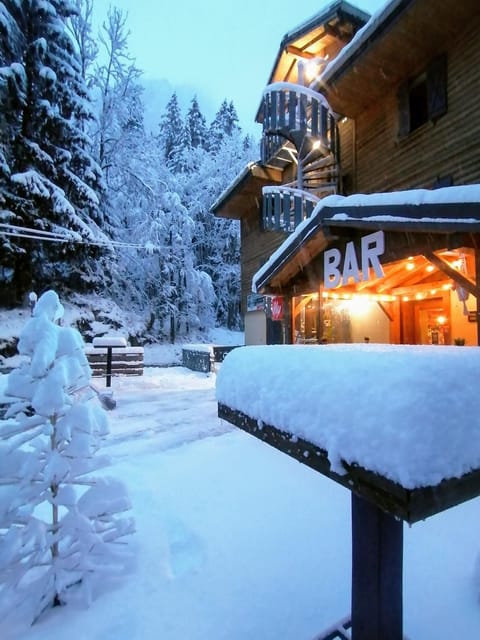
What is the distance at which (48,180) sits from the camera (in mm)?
16375

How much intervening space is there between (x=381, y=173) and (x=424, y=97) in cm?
188

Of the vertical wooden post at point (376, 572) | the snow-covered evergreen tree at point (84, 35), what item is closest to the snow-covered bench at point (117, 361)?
the vertical wooden post at point (376, 572)

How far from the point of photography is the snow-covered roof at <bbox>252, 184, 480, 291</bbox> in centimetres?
413

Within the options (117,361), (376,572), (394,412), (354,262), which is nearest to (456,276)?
(354,262)

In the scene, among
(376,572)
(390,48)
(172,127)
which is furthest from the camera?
(172,127)

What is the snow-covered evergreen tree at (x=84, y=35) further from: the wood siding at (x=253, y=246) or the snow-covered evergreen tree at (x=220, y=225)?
the wood siding at (x=253, y=246)

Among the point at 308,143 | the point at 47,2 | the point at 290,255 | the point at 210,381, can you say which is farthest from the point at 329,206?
the point at 47,2

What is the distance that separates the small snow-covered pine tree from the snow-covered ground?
21cm

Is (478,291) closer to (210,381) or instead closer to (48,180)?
(210,381)

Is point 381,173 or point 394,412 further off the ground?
point 381,173

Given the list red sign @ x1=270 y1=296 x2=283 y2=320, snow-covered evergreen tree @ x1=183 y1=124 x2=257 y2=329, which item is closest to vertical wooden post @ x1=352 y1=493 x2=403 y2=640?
red sign @ x1=270 y1=296 x2=283 y2=320

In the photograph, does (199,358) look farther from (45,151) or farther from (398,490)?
(398,490)

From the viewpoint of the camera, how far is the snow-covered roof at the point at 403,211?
13.5ft

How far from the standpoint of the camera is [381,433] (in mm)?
1013
